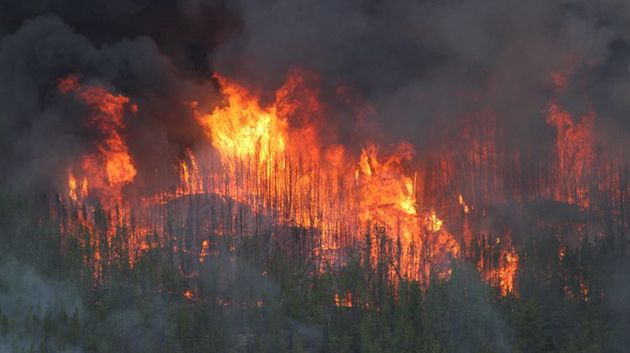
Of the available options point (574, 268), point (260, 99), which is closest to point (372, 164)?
point (260, 99)

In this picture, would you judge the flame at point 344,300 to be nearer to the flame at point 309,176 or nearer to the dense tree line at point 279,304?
the dense tree line at point 279,304

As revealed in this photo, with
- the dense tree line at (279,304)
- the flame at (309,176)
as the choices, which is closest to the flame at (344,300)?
the dense tree line at (279,304)

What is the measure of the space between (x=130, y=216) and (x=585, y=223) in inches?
1487

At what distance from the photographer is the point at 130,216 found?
8538cm

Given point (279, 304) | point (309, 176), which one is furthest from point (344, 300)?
point (309, 176)

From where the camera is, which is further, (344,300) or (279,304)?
(344,300)

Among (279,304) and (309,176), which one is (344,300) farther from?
(309,176)

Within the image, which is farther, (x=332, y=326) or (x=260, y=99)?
(x=260, y=99)

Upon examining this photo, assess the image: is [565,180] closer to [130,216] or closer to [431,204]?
[431,204]

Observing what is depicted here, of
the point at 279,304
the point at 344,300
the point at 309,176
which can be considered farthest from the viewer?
the point at 309,176

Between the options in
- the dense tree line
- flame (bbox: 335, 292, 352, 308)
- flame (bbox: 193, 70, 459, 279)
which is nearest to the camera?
the dense tree line

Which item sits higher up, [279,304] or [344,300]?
[344,300]

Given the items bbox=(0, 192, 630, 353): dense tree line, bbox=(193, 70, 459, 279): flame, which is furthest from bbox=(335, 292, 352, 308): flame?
bbox=(193, 70, 459, 279): flame

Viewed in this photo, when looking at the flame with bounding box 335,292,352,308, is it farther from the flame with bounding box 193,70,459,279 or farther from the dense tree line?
the flame with bounding box 193,70,459,279
